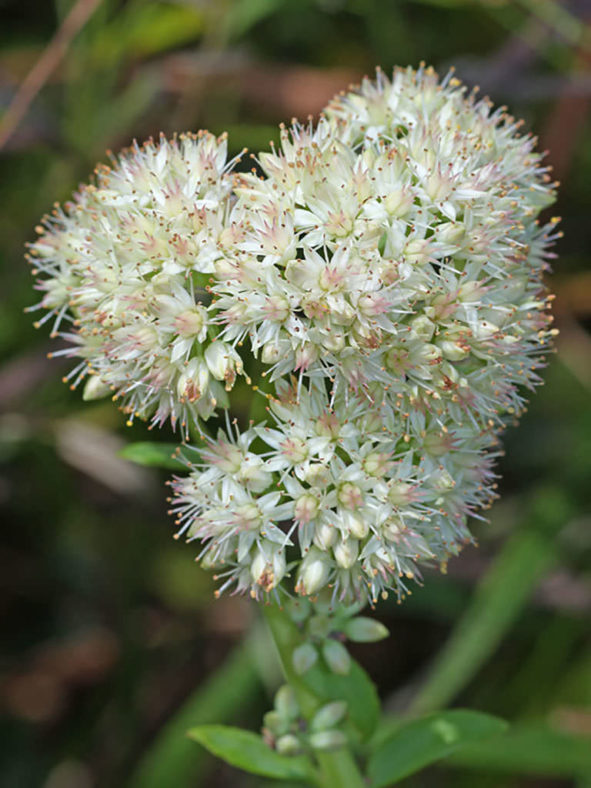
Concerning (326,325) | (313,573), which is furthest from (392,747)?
(326,325)

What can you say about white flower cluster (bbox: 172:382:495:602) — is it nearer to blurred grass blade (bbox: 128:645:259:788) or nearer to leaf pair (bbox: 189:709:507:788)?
leaf pair (bbox: 189:709:507:788)

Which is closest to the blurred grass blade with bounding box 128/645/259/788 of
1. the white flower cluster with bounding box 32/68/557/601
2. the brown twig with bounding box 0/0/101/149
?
the white flower cluster with bounding box 32/68/557/601

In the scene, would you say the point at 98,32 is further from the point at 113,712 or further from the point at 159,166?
the point at 113,712

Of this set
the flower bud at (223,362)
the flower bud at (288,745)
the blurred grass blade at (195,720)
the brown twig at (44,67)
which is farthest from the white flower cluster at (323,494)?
the brown twig at (44,67)

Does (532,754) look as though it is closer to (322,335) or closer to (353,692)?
(353,692)

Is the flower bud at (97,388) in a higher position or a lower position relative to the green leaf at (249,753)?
higher

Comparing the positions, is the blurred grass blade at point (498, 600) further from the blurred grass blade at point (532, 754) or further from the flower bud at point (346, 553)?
the flower bud at point (346, 553)

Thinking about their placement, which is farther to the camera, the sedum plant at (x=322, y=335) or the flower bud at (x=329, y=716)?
the flower bud at (x=329, y=716)
